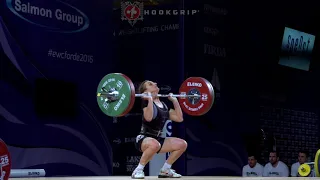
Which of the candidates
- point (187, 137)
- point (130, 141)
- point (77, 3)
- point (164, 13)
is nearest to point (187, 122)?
point (187, 137)

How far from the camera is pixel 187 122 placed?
31.8ft

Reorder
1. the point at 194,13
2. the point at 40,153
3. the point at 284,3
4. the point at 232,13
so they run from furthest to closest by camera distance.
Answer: the point at 284,3 < the point at 232,13 < the point at 194,13 < the point at 40,153

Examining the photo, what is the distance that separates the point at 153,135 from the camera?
5.61 meters

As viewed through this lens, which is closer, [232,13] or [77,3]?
[77,3]

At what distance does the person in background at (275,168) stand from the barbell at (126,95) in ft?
16.8

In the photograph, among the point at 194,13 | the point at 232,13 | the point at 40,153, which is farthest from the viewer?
the point at 232,13

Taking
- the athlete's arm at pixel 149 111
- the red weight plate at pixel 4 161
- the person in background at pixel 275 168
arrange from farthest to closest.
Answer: the person in background at pixel 275 168, the athlete's arm at pixel 149 111, the red weight plate at pixel 4 161

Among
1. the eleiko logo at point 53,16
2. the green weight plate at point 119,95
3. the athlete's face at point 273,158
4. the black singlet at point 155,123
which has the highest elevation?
the eleiko logo at point 53,16

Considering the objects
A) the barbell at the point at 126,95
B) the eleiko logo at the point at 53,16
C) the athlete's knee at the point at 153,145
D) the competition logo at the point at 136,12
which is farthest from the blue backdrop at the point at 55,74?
the athlete's knee at the point at 153,145

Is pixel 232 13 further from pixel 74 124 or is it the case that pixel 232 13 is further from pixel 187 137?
pixel 74 124

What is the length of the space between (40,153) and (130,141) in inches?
72.3

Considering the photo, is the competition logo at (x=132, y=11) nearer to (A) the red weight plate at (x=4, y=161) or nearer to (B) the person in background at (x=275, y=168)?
(B) the person in background at (x=275, y=168)

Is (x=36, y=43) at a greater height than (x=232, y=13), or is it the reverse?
(x=232, y=13)

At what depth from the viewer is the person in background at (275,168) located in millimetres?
10570
